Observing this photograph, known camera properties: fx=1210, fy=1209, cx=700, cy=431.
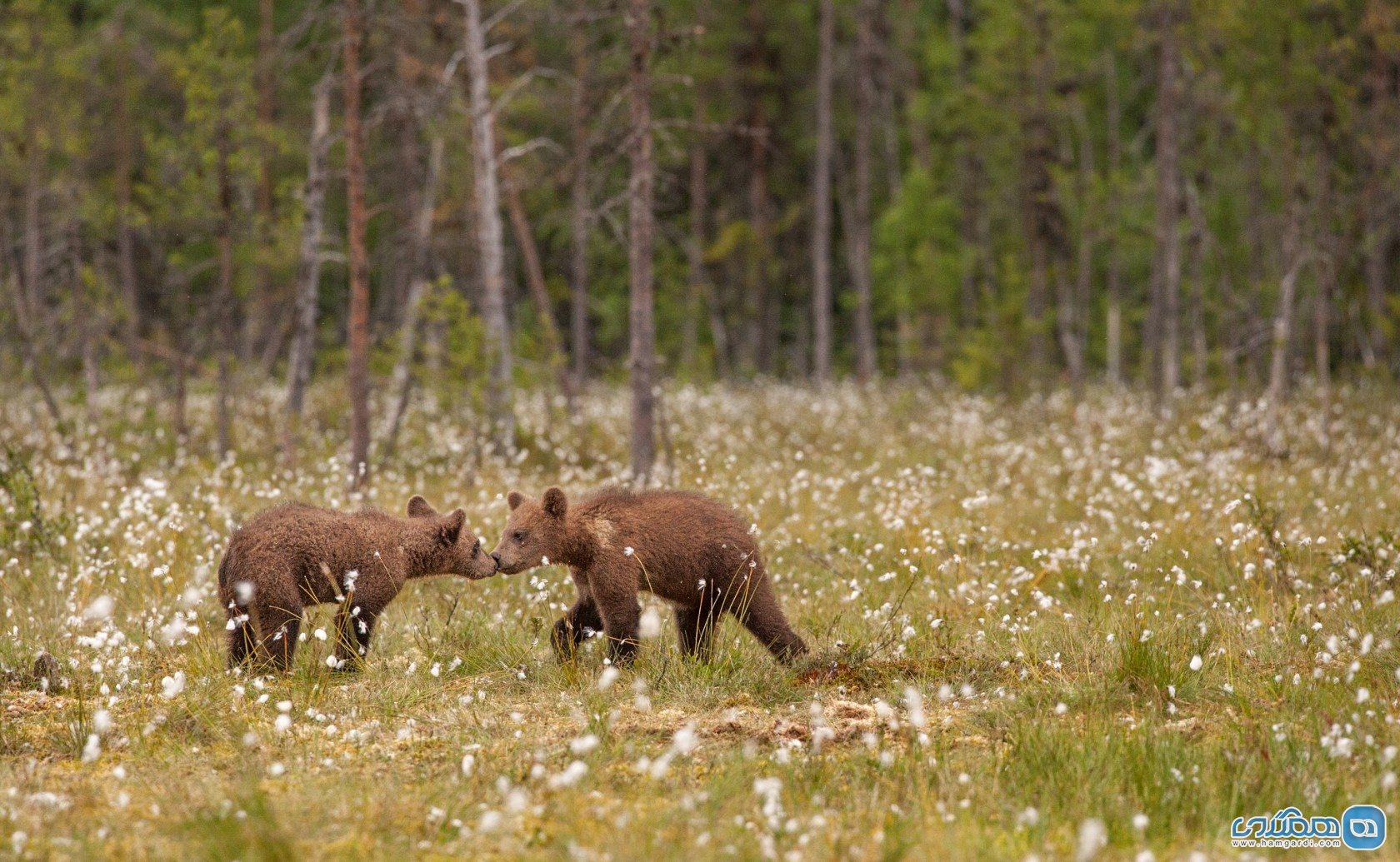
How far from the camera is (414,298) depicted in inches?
832

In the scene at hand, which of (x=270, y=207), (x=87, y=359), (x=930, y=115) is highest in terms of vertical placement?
(x=930, y=115)

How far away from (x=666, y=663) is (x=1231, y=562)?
5.07m

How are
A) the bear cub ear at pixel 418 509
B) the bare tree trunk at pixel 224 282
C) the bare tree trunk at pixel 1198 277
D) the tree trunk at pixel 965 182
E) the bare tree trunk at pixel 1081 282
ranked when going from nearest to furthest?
the bear cub ear at pixel 418 509, the bare tree trunk at pixel 224 282, the bare tree trunk at pixel 1198 277, the bare tree trunk at pixel 1081 282, the tree trunk at pixel 965 182

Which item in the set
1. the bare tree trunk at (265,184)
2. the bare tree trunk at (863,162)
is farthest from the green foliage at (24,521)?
the bare tree trunk at (863,162)

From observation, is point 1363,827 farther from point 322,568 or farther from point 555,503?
point 322,568

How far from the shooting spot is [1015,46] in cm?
2850

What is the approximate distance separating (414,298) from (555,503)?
46.1ft

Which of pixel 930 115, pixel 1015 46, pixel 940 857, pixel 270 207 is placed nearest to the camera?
pixel 940 857

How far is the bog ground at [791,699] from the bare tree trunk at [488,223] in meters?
4.49

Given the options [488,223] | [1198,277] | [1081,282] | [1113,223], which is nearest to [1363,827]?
[488,223]

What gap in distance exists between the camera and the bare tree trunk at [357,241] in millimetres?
14211

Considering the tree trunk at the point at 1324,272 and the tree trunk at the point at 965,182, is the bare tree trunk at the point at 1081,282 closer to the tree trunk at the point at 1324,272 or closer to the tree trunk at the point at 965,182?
the tree trunk at the point at 965,182


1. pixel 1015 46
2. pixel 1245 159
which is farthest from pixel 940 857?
pixel 1245 159

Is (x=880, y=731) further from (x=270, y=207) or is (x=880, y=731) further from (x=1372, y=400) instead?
(x=270, y=207)
